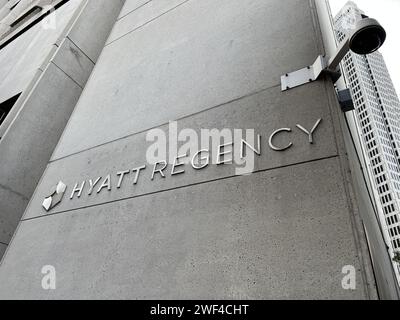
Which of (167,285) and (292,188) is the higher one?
(292,188)

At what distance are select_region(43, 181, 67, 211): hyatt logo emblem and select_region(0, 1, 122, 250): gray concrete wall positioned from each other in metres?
1.12

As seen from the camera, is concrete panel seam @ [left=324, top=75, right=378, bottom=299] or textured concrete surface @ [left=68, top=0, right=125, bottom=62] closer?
concrete panel seam @ [left=324, top=75, right=378, bottom=299]

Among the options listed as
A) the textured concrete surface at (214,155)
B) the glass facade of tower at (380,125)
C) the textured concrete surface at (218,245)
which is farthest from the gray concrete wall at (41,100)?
the glass facade of tower at (380,125)

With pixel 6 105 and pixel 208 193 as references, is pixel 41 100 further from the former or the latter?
pixel 208 193

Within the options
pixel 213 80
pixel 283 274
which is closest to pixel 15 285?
pixel 283 274

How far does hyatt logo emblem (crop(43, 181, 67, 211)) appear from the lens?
423 centimetres

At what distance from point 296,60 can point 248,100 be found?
676mm

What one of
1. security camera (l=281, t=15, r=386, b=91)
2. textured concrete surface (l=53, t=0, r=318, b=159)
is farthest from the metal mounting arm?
textured concrete surface (l=53, t=0, r=318, b=159)

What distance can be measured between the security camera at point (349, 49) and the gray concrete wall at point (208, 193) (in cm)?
11

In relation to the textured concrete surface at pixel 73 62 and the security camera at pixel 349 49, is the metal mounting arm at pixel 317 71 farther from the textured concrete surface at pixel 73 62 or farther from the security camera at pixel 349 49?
the textured concrete surface at pixel 73 62

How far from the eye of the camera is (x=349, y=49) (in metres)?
2.62

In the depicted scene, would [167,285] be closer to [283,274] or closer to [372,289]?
[283,274]

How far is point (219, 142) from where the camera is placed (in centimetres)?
314

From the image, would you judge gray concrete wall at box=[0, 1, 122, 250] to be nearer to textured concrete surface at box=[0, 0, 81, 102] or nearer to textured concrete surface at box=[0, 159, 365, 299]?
textured concrete surface at box=[0, 0, 81, 102]
